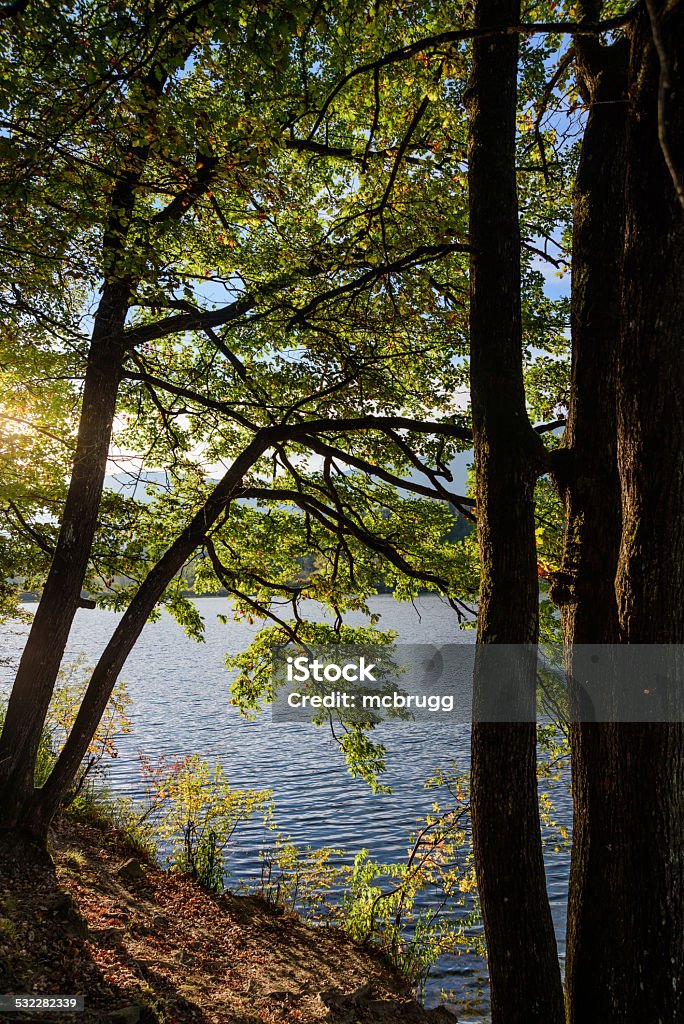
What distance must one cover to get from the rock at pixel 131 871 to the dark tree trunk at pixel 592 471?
6.33 metres

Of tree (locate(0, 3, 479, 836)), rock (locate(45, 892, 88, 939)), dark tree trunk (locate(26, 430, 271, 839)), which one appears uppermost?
tree (locate(0, 3, 479, 836))

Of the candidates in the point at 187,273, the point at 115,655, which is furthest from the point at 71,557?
the point at 187,273

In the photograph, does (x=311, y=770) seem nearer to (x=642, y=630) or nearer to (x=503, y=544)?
(x=503, y=544)

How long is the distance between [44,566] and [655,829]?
28.9 feet

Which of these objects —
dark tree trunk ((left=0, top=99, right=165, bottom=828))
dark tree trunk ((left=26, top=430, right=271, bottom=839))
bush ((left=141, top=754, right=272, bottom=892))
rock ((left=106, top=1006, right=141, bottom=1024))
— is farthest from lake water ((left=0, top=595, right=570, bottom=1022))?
rock ((left=106, top=1006, right=141, bottom=1024))

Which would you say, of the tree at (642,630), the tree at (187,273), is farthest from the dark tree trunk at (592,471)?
the tree at (187,273)

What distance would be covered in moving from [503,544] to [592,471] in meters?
0.76

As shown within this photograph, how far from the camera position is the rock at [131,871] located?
859cm

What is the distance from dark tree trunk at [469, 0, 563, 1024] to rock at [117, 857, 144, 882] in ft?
19.3

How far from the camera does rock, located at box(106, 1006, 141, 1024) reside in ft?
15.2

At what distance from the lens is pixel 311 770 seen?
18797 millimetres

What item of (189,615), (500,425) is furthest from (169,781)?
(500,425)

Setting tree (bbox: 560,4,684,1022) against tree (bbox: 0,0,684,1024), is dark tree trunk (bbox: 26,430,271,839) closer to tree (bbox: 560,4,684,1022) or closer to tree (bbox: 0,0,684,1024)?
tree (bbox: 0,0,684,1024)

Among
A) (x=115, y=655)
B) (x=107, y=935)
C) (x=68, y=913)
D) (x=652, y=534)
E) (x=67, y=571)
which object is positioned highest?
(x=67, y=571)
